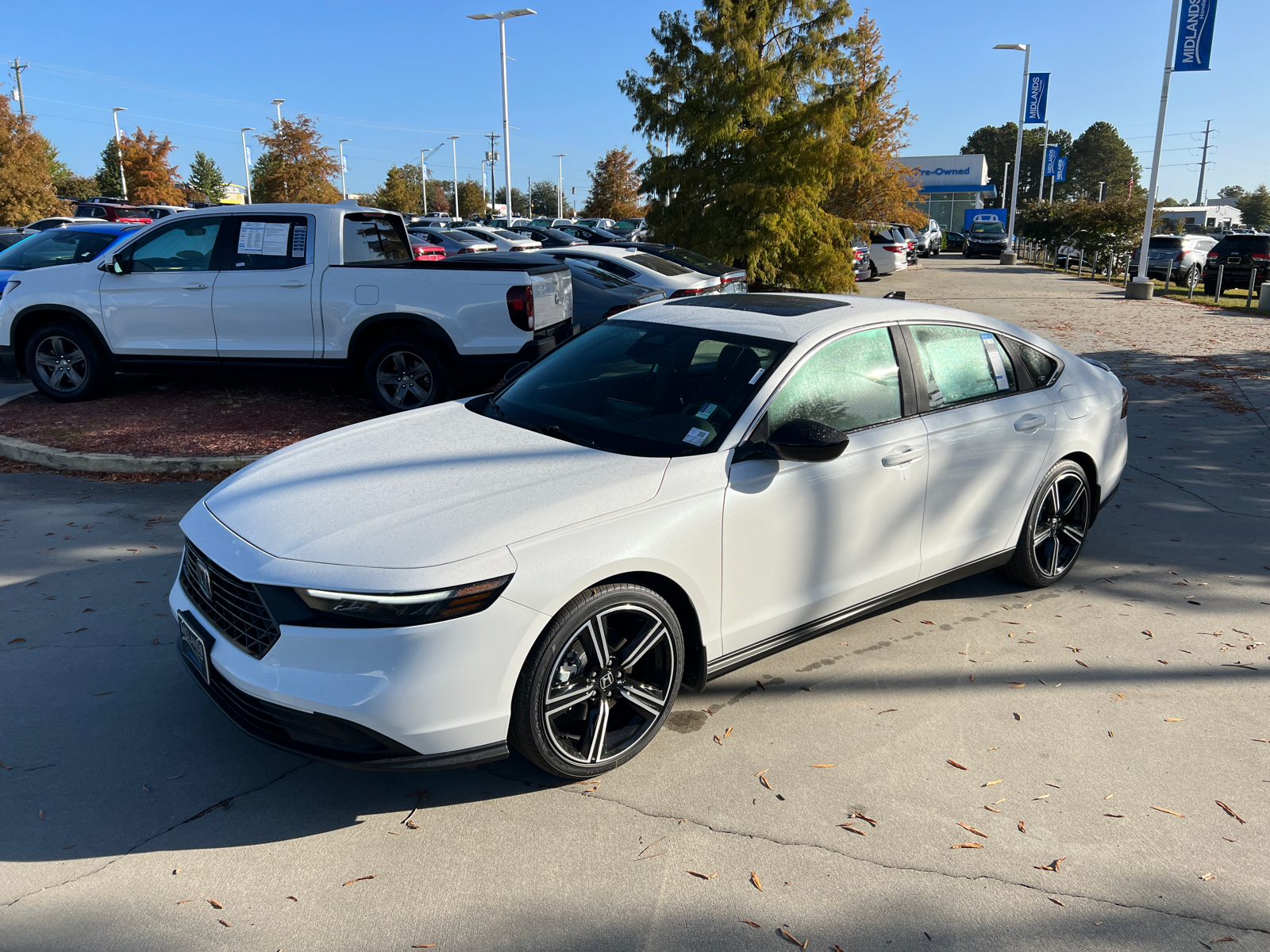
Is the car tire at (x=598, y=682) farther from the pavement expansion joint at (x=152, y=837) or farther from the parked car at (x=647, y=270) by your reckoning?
the parked car at (x=647, y=270)

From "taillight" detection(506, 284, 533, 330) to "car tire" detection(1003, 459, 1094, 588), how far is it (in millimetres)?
4683

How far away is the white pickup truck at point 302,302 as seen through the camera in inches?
324

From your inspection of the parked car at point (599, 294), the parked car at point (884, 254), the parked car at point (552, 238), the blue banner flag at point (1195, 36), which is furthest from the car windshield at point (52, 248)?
the parked car at point (884, 254)

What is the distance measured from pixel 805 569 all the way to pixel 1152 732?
152cm

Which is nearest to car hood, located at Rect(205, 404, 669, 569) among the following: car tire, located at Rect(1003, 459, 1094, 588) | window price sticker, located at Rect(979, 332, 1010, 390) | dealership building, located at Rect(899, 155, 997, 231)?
window price sticker, located at Rect(979, 332, 1010, 390)

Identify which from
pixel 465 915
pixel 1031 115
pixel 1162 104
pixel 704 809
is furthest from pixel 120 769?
pixel 1031 115

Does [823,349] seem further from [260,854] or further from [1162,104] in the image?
[1162,104]

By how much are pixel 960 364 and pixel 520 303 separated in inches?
179

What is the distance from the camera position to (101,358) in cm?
901

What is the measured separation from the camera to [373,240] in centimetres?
892

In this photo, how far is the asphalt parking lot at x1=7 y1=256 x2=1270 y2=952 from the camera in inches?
106

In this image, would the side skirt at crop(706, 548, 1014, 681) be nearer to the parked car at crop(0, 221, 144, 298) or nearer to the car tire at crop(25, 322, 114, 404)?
the car tire at crop(25, 322, 114, 404)

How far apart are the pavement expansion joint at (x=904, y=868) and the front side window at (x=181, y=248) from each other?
281 inches

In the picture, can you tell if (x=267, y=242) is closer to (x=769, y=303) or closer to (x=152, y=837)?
(x=769, y=303)
